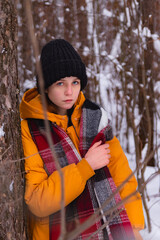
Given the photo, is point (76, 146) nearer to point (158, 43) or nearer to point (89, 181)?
point (89, 181)

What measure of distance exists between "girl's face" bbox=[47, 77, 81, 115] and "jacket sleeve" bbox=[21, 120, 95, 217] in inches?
13.1

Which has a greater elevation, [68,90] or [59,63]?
[59,63]

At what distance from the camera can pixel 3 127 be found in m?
1.32

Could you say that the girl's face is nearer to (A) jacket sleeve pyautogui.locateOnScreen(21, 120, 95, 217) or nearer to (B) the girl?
(B) the girl

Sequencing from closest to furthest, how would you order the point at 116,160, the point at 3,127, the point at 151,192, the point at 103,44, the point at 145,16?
the point at 3,127 < the point at 116,160 < the point at 145,16 < the point at 151,192 < the point at 103,44

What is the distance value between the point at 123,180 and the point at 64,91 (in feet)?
2.23

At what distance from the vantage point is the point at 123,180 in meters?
1.75

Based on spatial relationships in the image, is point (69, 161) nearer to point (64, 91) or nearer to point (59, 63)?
point (64, 91)

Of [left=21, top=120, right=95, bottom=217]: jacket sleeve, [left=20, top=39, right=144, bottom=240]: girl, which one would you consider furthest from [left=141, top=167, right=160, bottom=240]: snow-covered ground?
[left=21, top=120, right=95, bottom=217]: jacket sleeve

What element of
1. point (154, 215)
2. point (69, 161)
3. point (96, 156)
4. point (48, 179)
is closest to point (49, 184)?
point (48, 179)

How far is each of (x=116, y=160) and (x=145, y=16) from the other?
2061 mm

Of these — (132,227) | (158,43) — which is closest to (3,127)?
(132,227)

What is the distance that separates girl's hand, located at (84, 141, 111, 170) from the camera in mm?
1547

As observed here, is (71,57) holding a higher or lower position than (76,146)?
higher
